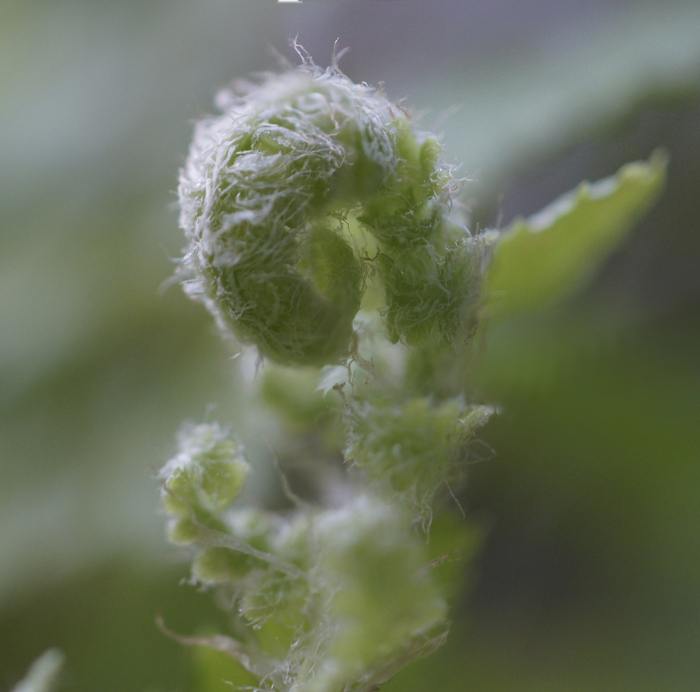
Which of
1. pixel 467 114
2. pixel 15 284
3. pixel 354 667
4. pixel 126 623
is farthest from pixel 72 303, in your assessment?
pixel 354 667

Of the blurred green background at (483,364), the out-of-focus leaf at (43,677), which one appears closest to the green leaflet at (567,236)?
the blurred green background at (483,364)

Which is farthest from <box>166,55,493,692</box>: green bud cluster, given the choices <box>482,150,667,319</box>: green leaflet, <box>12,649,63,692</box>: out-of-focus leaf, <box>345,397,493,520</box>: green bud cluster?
<box>12,649,63,692</box>: out-of-focus leaf

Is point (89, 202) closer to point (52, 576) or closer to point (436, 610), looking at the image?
point (52, 576)

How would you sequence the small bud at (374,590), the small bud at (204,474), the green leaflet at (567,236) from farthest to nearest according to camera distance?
the green leaflet at (567,236) → the small bud at (204,474) → the small bud at (374,590)

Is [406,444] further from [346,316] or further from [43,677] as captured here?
[43,677]

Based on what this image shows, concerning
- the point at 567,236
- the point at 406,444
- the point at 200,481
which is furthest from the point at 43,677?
the point at 567,236

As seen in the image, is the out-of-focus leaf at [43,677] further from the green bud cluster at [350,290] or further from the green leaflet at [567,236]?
the green leaflet at [567,236]
